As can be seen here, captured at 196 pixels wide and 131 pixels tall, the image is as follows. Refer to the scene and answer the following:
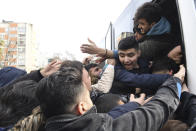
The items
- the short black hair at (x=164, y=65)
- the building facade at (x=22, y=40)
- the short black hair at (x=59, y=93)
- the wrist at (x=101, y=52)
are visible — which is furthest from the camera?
the building facade at (x=22, y=40)

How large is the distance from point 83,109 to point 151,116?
1.34 ft

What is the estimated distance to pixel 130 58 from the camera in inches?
70.5

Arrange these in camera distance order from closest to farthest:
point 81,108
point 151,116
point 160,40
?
1. point 151,116
2. point 81,108
3. point 160,40

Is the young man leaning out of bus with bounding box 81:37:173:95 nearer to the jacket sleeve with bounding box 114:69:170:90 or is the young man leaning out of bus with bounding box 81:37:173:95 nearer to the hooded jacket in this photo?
the jacket sleeve with bounding box 114:69:170:90

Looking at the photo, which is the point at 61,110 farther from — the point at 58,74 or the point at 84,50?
the point at 84,50

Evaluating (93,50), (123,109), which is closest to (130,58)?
(93,50)

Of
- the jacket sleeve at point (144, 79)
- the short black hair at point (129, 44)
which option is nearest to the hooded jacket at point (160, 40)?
the short black hair at point (129, 44)

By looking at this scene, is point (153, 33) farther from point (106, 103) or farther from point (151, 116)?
point (151, 116)

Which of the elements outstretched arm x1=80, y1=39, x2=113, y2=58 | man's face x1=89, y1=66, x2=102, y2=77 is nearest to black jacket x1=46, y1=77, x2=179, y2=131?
outstretched arm x1=80, y1=39, x2=113, y2=58

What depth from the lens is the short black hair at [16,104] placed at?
1.43 meters

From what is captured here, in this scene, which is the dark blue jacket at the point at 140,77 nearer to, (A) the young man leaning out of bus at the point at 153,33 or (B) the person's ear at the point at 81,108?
(A) the young man leaning out of bus at the point at 153,33

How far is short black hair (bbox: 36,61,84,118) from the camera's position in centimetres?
106

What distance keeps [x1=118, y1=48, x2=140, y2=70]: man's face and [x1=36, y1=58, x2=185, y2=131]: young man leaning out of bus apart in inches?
24.3

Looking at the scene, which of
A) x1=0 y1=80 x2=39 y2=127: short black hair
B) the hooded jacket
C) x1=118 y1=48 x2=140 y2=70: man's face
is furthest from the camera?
x1=118 y1=48 x2=140 y2=70: man's face
